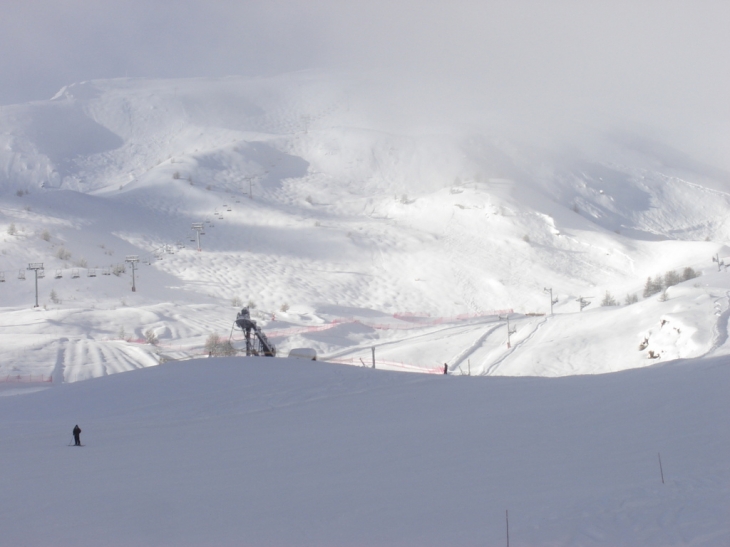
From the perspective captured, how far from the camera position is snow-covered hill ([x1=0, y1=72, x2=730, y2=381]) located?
3759 centimetres

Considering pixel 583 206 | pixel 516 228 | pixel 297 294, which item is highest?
pixel 583 206

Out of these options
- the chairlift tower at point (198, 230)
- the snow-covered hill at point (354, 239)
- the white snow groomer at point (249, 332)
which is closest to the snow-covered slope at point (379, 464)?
the white snow groomer at point (249, 332)

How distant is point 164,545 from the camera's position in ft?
29.2

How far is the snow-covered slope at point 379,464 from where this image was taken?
9.18 m

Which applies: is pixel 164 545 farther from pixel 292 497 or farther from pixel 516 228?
pixel 516 228

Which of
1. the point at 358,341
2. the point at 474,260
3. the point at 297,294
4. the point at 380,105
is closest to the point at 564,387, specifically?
the point at 358,341

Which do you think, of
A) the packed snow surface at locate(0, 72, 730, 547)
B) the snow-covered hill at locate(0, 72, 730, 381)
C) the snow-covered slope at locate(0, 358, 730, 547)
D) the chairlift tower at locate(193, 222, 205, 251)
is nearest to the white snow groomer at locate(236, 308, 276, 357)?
the packed snow surface at locate(0, 72, 730, 547)

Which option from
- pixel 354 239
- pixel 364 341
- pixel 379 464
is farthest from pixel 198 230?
pixel 379 464

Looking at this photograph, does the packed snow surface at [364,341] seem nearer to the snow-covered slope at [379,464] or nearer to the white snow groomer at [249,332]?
the snow-covered slope at [379,464]

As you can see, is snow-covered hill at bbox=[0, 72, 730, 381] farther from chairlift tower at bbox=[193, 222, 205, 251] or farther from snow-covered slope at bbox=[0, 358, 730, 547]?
snow-covered slope at bbox=[0, 358, 730, 547]

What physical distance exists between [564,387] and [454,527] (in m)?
12.5

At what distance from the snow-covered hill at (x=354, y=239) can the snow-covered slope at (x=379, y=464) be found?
13040 millimetres

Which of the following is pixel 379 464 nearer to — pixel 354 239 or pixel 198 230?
pixel 198 230

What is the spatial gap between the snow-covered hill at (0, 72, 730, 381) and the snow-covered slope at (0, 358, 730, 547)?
1304 cm
